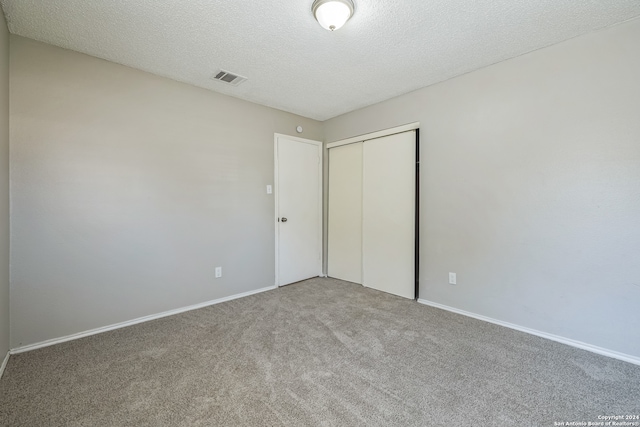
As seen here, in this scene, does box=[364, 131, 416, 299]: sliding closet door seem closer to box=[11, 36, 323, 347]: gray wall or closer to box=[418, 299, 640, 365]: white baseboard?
box=[418, 299, 640, 365]: white baseboard

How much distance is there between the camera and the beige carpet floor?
4.82ft

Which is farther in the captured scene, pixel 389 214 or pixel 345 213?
pixel 345 213

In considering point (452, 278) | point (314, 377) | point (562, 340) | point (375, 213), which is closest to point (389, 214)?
point (375, 213)

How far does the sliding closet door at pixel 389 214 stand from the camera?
3232 millimetres

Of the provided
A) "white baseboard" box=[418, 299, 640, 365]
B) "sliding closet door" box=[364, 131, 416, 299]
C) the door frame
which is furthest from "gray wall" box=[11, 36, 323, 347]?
"white baseboard" box=[418, 299, 640, 365]

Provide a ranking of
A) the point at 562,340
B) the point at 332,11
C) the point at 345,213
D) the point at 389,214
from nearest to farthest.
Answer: the point at 332,11
the point at 562,340
the point at 389,214
the point at 345,213

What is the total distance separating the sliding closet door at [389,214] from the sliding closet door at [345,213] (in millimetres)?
138

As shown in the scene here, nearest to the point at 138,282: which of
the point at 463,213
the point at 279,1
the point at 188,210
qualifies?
the point at 188,210

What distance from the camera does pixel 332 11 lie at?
1.74 m

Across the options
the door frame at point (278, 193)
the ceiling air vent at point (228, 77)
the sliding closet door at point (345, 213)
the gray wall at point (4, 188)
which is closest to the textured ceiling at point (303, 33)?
the ceiling air vent at point (228, 77)

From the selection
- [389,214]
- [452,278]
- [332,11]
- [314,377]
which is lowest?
[314,377]

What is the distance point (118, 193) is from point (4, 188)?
0.70 meters

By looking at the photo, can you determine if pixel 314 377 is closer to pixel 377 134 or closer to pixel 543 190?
pixel 543 190

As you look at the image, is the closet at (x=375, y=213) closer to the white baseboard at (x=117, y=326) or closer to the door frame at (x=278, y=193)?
the door frame at (x=278, y=193)
